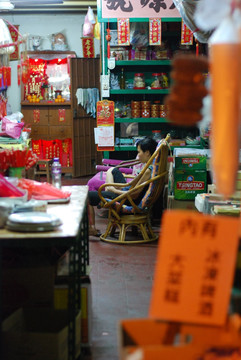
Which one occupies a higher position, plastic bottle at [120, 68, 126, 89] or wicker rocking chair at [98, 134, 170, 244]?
plastic bottle at [120, 68, 126, 89]

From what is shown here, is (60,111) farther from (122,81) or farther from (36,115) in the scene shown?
(122,81)

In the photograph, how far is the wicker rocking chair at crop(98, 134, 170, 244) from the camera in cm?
654

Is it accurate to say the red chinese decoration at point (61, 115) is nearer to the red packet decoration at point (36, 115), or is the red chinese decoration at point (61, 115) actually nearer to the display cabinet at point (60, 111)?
the display cabinet at point (60, 111)

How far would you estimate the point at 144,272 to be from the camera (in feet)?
18.3

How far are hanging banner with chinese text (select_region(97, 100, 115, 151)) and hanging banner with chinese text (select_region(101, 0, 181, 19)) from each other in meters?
1.35

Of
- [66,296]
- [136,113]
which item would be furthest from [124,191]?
[66,296]

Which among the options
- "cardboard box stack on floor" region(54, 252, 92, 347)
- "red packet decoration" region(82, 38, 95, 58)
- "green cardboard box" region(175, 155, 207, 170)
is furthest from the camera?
"red packet decoration" region(82, 38, 95, 58)

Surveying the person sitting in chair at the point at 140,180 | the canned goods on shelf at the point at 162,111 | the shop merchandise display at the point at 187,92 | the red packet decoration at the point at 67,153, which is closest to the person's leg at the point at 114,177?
the person sitting in chair at the point at 140,180

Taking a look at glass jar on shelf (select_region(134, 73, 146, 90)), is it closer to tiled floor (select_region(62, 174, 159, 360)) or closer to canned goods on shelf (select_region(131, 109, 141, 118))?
canned goods on shelf (select_region(131, 109, 141, 118))

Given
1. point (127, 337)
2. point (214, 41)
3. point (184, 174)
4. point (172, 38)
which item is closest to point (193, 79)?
point (214, 41)

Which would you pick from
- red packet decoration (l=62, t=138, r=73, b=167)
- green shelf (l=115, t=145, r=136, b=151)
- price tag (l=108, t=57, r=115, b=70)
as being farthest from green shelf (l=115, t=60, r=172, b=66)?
red packet decoration (l=62, t=138, r=73, b=167)

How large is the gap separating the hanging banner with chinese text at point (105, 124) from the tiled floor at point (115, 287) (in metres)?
2.34

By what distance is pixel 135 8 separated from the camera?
26.7 ft

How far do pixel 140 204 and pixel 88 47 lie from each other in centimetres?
677
